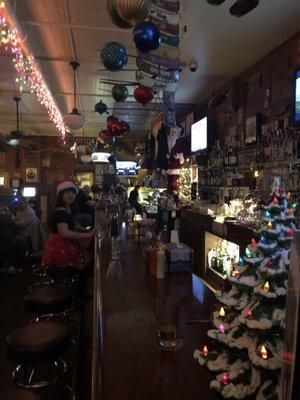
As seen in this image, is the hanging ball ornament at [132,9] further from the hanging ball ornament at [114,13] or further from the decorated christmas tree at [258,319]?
the decorated christmas tree at [258,319]

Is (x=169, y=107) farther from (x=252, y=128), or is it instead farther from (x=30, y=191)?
(x=30, y=191)

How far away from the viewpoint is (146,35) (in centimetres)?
266

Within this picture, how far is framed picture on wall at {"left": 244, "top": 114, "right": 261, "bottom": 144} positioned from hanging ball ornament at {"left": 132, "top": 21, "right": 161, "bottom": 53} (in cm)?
293

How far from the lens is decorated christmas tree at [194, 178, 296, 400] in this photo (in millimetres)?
Answer: 927

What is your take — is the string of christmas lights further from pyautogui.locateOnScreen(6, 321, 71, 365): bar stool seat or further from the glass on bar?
the glass on bar

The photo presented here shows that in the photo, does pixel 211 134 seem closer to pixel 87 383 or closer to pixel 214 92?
pixel 214 92

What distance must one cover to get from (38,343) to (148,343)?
96cm

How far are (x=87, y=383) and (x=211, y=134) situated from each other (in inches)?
213

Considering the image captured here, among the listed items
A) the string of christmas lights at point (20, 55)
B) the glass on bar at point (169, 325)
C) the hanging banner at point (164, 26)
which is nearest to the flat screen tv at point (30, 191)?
the string of christmas lights at point (20, 55)

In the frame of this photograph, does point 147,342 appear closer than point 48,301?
Yes

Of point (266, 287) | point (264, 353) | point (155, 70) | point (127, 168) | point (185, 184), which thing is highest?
point (155, 70)

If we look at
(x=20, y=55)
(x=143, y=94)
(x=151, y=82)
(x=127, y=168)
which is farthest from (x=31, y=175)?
(x=151, y=82)

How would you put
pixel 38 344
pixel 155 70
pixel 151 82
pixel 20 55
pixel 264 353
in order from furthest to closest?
pixel 20 55, pixel 151 82, pixel 155 70, pixel 38 344, pixel 264 353

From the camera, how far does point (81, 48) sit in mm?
5000
